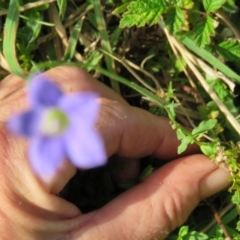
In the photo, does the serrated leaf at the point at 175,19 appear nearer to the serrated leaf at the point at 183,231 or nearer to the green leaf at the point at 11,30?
the green leaf at the point at 11,30

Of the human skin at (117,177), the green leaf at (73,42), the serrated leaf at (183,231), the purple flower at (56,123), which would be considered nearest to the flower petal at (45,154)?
the purple flower at (56,123)

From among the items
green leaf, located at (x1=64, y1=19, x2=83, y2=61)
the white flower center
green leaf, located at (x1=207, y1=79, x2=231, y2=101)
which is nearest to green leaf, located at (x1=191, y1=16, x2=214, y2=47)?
green leaf, located at (x1=207, y1=79, x2=231, y2=101)

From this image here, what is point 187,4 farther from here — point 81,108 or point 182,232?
point 81,108

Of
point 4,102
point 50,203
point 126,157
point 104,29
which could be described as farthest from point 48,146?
point 104,29

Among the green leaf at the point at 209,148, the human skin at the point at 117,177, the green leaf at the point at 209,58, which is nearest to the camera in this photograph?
the human skin at the point at 117,177

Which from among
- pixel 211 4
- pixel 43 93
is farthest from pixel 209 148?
pixel 43 93

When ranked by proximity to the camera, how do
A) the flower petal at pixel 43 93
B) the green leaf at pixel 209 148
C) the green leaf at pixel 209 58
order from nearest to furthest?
the flower petal at pixel 43 93 → the green leaf at pixel 209 148 → the green leaf at pixel 209 58
